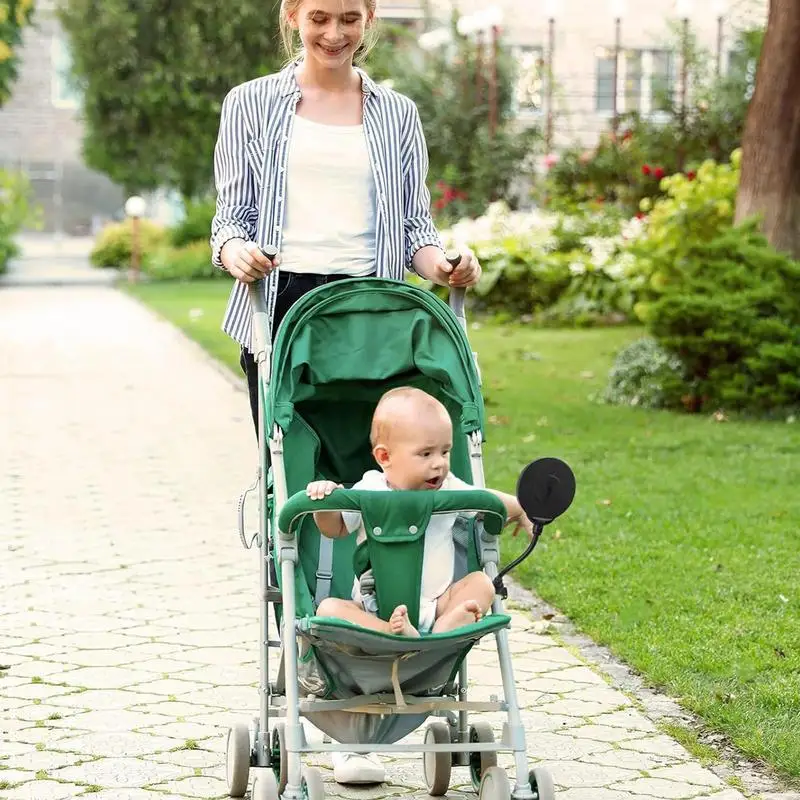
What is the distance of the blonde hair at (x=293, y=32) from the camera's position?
4301 mm

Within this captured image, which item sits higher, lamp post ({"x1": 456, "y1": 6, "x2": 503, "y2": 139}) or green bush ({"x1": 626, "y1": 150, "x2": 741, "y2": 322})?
lamp post ({"x1": 456, "y1": 6, "x2": 503, "y2": 139})

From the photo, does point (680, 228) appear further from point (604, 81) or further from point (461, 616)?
point (604, 81)

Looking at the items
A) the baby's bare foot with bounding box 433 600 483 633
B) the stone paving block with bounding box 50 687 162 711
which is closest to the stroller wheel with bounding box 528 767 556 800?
the baby's bare foot with bounding box 433 600 483 633

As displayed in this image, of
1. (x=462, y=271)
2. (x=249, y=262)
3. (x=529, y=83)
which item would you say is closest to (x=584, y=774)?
(x=462, y=271)

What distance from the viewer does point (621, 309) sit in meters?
18.3

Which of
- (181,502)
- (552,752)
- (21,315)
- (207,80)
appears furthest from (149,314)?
(552,752)

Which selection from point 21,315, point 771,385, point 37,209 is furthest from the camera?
point 37,209

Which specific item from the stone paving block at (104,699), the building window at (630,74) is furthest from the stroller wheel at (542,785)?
the building window at (630,74)

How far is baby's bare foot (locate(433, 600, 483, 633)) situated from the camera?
143 inches

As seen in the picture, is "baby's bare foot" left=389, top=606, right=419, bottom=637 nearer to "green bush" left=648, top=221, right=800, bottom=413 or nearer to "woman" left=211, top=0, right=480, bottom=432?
"woman" left=211, top=0, right=480, bottom=432

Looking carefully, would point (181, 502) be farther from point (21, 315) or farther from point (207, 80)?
point (207, 80)

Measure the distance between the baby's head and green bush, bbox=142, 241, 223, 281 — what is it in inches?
1176

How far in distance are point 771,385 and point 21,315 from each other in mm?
14494

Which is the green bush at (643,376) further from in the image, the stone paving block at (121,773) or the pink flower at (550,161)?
the pink flower at (550,161)
